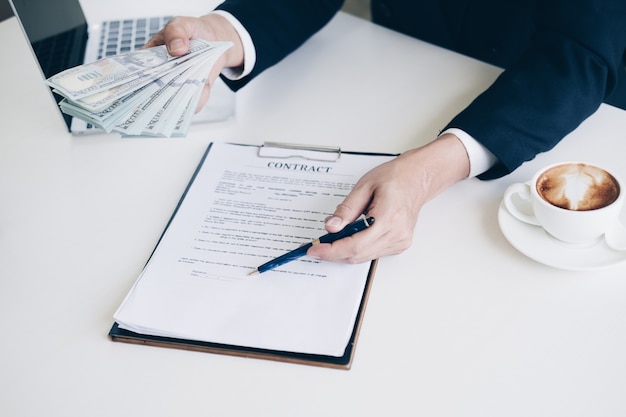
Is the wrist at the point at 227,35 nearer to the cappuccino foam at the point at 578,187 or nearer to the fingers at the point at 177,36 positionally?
the fingers at the point at 177,36

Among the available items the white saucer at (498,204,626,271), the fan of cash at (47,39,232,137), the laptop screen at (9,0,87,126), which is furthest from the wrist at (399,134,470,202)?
the laptop screen at (9,0,87,126)

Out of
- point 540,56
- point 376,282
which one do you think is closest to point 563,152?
point 540,56

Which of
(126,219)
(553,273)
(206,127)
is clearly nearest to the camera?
(553,273)

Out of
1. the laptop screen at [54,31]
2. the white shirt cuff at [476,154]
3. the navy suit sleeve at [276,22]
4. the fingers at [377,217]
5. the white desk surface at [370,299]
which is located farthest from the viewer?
the navy suit sleeve at [276,22]

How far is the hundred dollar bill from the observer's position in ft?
2.63

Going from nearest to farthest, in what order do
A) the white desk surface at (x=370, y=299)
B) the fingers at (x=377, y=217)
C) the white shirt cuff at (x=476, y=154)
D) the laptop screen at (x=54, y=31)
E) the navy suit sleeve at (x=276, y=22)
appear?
the white desk surface at (x=370, y=299), the fingers at (x=377, y=217), the white shirt cuff at (x=476, y=154), the laptop screen at (x=54, y=31), the navy suit sleeve at (x=276, y=22)

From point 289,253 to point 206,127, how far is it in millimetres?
400

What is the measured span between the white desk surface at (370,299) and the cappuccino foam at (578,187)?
0.28 feet

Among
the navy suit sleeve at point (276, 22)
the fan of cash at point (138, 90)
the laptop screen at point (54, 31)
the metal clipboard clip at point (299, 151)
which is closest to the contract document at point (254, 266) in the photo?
the metal clipboard clip at point (299, 151)

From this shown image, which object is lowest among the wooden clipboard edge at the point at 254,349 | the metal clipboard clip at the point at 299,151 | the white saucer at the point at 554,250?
the white saucer at the point at 554,250

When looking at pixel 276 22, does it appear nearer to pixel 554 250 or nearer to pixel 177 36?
pixel 177 36

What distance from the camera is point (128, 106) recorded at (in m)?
0.84

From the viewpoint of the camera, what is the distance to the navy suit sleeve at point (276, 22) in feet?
3.71

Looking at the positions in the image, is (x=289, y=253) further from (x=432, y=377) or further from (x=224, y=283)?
(x=432, y=377)
